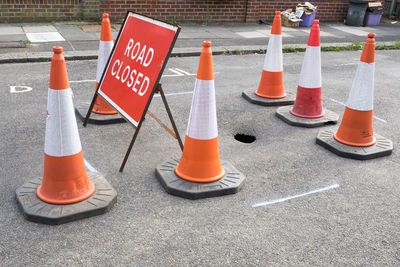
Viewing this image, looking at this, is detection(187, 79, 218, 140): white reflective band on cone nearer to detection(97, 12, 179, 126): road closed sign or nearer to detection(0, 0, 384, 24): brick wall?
detection(97, 12, 179, 126): road closed sign

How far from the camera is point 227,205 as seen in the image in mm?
3596

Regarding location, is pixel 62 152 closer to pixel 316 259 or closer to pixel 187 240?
pixel 187 240

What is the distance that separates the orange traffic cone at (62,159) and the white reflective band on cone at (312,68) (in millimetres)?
3089

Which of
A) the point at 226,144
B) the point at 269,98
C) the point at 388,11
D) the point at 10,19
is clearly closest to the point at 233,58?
the point at 269,98

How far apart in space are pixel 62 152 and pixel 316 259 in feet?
Answer: 6.83

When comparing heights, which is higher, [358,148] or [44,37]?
[44,37]

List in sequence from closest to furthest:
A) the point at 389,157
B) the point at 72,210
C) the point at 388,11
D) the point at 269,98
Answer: the point at 72,210 < the point at 389,157 < the point at 269,98 < the point at 388,11

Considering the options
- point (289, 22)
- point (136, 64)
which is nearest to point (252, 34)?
point (289, 22)

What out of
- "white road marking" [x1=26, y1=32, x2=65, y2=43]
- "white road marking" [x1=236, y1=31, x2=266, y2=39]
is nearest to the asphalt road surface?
"white road marking" [x1=26, y1=32, x2=65, y2=43]

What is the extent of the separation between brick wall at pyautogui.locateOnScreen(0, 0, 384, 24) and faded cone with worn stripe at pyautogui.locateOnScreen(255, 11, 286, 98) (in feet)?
23.4

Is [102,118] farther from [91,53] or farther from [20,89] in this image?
[91,53]

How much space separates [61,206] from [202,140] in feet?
4.31

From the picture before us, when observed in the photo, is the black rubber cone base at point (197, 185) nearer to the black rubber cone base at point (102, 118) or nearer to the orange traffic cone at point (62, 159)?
the orange traffic cone at point (62, 159)

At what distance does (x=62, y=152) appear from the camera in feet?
10.9
